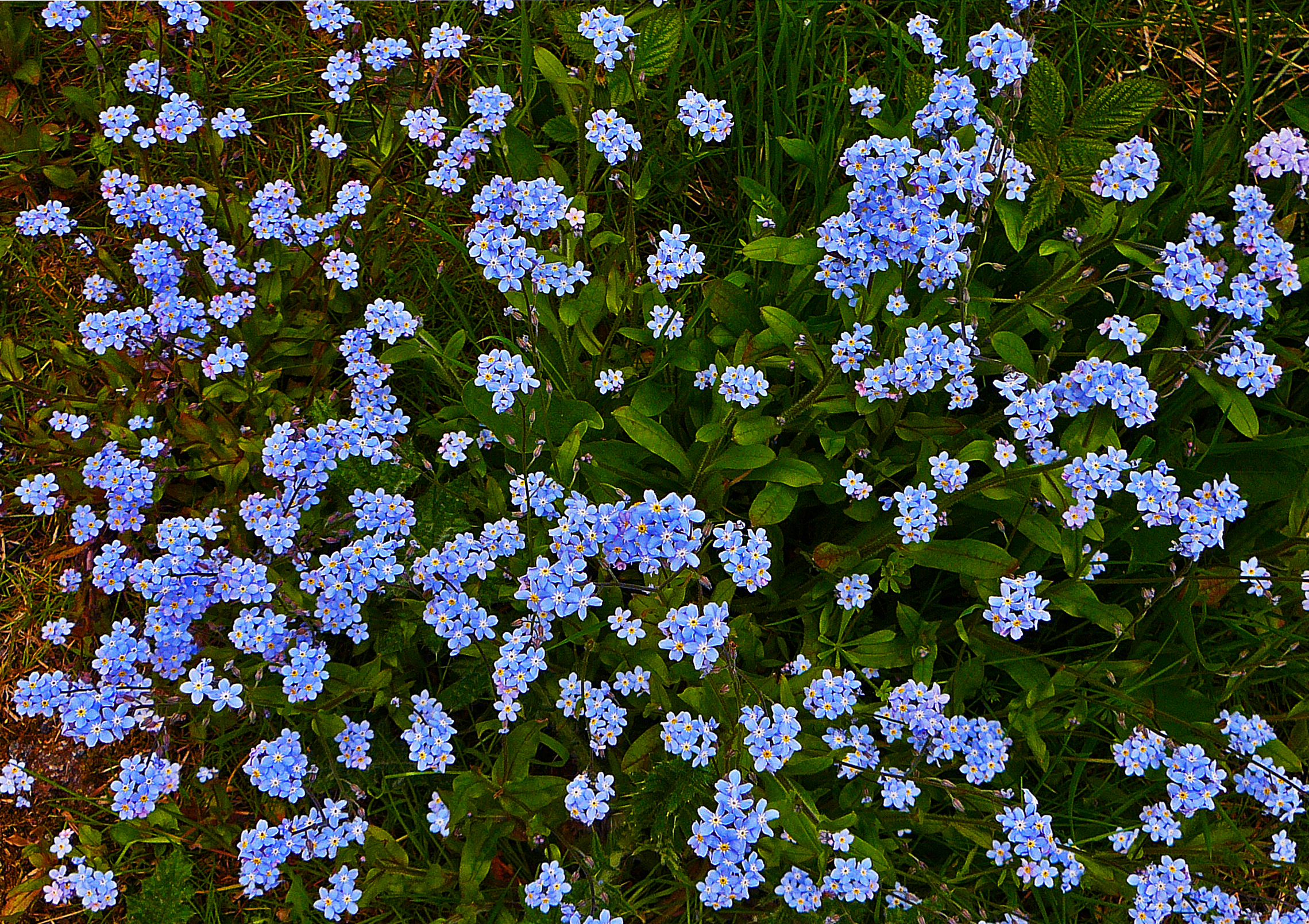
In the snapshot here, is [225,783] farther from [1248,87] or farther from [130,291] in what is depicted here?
[1248,87]

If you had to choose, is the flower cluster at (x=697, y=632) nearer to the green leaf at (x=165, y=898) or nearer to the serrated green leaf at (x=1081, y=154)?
the green leaf at (x=165, y=898)

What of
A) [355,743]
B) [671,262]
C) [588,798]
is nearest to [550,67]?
[671,262]

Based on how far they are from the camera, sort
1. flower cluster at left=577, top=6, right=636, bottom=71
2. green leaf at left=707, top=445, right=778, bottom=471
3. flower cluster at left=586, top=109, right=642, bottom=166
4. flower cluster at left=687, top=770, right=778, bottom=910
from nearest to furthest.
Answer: flower cluster at left=687, top=770, right=778, bottom=910 < green leaf at left=707, top=445, right=778, bottom=471 < flower cluster at left=577, top=6, right=636, bottom=71 < flower cluster at left=586, top=109, right=642, bottom=166

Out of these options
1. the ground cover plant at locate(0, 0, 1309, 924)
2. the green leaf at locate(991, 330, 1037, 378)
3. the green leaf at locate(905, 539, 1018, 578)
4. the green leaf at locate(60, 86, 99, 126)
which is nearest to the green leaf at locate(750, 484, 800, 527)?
the ground cover plant at locate(0, 0, 1309, 924)

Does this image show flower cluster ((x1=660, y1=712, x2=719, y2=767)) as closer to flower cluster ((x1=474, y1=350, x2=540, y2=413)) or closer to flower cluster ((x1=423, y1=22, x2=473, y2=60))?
flower cluster ((x1=474, y1=350, x2=540, y2=413))

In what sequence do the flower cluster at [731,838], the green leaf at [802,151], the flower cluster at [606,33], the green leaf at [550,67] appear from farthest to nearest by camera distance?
the green leaf at [550,67], the green leaf at [802,151], the flower cluster at [606,33], the flower cluster at [731,838]

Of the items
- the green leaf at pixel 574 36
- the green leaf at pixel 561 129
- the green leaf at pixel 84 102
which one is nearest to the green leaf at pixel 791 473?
the green leaf at pixel 561 129

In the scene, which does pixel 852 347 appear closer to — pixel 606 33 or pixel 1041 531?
pixel 1041 531

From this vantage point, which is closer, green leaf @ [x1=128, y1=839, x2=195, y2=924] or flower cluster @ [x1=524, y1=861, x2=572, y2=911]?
flower cluster @ [x1=524, y1=861, x2=572, y2=911]
